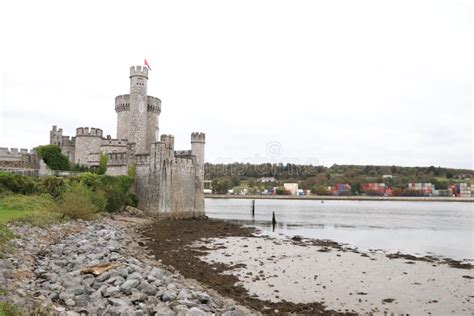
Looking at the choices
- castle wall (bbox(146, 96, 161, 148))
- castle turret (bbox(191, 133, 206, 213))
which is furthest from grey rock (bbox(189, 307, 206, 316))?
castle wall (bbox(146, 96, 161, 148))

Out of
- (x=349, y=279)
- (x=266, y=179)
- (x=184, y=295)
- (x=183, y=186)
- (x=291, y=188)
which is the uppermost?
(x=183, y=186)

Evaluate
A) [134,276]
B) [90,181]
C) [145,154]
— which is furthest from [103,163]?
[134,276]

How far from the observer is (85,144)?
36656mm

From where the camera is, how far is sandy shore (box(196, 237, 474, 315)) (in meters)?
11.5

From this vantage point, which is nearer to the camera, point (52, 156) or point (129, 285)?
point (129, 285)

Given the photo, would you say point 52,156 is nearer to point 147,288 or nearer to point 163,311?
point 147,288

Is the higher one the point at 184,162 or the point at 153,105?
the point at 153,105

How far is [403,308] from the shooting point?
11055mm

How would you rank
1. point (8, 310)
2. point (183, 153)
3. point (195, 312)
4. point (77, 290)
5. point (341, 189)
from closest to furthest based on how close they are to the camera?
point (8, 310), point (195, 312), point (77, 290), point (183, 153), point (341, 189)

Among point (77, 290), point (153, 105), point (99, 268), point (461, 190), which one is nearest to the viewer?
point (77, 290)

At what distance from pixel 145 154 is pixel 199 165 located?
5.33 m

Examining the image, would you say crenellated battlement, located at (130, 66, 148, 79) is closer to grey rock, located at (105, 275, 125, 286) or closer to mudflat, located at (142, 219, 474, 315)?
mudflat, located at (142, 219, 474, 315)

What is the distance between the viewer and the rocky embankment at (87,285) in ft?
23.5

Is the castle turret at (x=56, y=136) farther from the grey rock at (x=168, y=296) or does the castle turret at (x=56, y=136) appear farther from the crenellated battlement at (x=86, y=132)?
the grey rock at (x=168, y=296)
